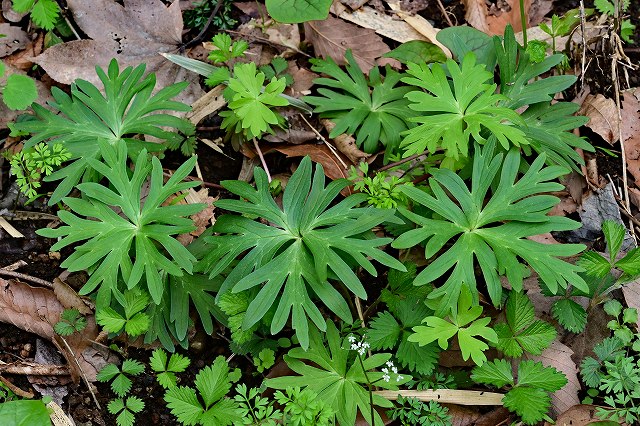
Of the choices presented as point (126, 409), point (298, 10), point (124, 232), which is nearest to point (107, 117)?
point (124, 232)

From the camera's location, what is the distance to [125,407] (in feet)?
9.06

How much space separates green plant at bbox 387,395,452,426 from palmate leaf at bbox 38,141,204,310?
110cm

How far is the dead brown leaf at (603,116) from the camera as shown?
11.3 feet

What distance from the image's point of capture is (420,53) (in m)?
3.60

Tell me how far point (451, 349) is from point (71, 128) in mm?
2149

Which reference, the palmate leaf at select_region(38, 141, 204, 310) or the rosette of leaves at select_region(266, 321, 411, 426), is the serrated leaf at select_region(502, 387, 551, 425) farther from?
the palmate leaf at select_region(38, 141, 204, 310)

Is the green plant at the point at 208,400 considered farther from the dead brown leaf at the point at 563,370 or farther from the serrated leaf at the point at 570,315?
the serrated leaf at the point at 570,315

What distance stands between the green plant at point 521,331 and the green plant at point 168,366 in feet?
4.68

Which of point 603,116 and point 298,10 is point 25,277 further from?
point 603,116

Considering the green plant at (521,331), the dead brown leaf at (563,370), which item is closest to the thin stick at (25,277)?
the green plant at (521,331)

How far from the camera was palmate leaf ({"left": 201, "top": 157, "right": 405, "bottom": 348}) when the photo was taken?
100 inches

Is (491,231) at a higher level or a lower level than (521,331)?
higher

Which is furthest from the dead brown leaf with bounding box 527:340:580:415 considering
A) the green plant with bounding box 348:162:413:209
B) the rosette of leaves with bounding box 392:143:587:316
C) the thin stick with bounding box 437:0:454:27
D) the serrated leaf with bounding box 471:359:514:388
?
the thin stick with bounding box 437:0:454:27

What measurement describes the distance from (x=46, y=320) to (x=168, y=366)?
67 cm
